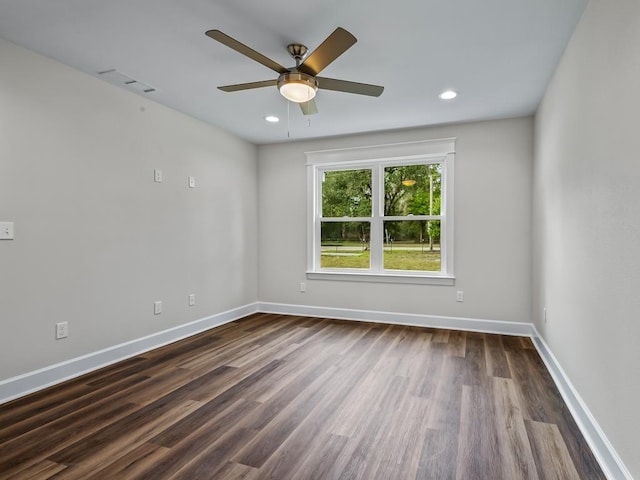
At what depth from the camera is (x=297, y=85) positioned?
7.92 feet

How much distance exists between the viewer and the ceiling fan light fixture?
2.38 m

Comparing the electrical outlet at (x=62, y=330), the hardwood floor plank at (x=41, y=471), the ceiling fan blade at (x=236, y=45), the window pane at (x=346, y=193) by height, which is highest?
the ceiling fan blade at (x=236, y=45)

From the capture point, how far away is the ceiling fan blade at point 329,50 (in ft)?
6.31

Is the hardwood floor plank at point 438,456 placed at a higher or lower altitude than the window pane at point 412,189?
lower

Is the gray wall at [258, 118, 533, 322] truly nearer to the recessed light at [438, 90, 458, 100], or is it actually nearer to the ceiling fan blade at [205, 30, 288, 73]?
the recessed light at [438, 90, 458, 100]

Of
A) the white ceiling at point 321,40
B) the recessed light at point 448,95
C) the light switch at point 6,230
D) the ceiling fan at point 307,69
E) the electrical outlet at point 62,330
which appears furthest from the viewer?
the recessed light at point 448,95

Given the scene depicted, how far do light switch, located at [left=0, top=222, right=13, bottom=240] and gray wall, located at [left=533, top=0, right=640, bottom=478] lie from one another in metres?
3.57

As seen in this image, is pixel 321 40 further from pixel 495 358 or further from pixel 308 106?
pixel 495 358

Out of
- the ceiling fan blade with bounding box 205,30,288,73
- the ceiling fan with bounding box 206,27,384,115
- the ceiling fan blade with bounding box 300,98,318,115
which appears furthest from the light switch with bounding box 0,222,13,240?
the ceiling fan blade with bounding box 300,98,318,115

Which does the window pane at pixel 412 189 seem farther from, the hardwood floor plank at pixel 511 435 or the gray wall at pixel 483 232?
the hardwood floor plank at pixel 511 435

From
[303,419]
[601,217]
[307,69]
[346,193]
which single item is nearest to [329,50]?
[307,69]

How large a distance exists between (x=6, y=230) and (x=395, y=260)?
391cm

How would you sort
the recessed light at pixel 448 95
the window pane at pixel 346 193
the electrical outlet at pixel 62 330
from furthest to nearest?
the window pane at pixel 346 193
the recessed light at pixel 448 95
the electrical outlet at pixel 62 330

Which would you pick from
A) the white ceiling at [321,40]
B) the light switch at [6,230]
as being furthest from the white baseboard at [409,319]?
the light switch at [6,230]
